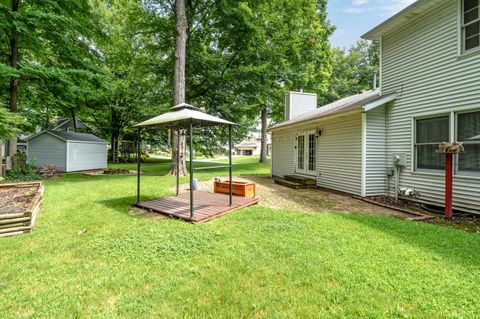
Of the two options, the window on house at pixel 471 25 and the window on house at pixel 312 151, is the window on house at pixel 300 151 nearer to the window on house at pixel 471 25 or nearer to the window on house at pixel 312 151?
the window on house at pixel 312 151

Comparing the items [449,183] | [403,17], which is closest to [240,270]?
[449,183]

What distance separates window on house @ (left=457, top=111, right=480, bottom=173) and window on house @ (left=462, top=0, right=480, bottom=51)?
1624 mm

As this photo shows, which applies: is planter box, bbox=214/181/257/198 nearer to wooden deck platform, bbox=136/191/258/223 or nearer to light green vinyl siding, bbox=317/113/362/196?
wooden deck platform, bbox=136/191/258/223

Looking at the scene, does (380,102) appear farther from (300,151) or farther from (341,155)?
(300,151)

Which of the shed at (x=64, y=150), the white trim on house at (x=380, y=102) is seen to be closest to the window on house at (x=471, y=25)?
the white trim on house at (x=380, y=102)

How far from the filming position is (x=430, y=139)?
654cm

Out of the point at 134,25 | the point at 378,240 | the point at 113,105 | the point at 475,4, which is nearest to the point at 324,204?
the point at 378,240

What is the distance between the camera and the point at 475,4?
561 cm

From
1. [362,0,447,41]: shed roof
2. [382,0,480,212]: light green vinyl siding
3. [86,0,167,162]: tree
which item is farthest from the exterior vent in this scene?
[86,0,167,162]: tree

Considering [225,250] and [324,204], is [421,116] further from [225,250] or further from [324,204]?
[225,250]

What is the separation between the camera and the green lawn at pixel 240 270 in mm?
2354

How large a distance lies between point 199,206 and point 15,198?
495cm

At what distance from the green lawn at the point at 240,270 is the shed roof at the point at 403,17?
566 centimetres

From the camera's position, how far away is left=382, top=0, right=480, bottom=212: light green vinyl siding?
5637 mm
